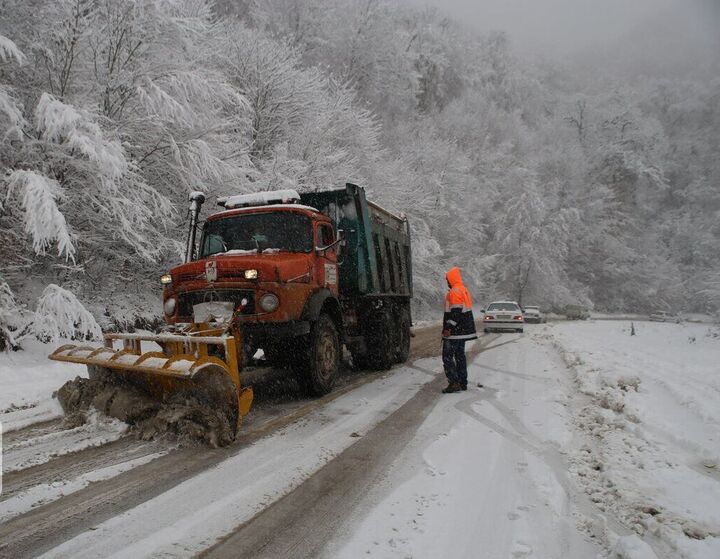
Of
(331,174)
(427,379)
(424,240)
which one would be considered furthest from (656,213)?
(427,379)

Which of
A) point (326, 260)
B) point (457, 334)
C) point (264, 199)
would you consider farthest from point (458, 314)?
point (264, 199)

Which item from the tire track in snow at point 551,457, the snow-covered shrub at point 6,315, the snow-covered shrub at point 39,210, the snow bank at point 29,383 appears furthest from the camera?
the snow-covered shrub at point 6,315

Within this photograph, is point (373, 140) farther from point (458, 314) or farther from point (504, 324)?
point (458, 314)

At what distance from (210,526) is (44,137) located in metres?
7.88

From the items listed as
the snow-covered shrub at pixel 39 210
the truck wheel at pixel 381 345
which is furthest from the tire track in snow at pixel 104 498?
the snow-covered shrub at pixel 39 210

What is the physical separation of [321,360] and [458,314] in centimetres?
214

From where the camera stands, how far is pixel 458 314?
6879mm

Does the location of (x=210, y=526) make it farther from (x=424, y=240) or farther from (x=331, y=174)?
(x=424, y=240)

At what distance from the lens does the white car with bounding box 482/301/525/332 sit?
63.2ft

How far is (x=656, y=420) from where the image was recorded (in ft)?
16.0

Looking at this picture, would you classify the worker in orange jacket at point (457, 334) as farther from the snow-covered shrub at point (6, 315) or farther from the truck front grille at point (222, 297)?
the snow-covered shrub at point (6, 315)

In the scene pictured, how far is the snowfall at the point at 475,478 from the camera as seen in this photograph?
265 centimetres

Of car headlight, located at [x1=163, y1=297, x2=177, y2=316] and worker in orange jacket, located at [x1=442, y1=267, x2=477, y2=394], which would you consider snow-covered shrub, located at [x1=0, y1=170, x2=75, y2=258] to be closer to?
car headlight, located at [x1=163, y1=297, x2=177, y2=316]

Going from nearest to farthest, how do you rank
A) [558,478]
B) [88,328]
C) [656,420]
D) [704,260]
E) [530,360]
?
[558,478] → [656,420] → [88,328] → [530,360] → [704,260]
